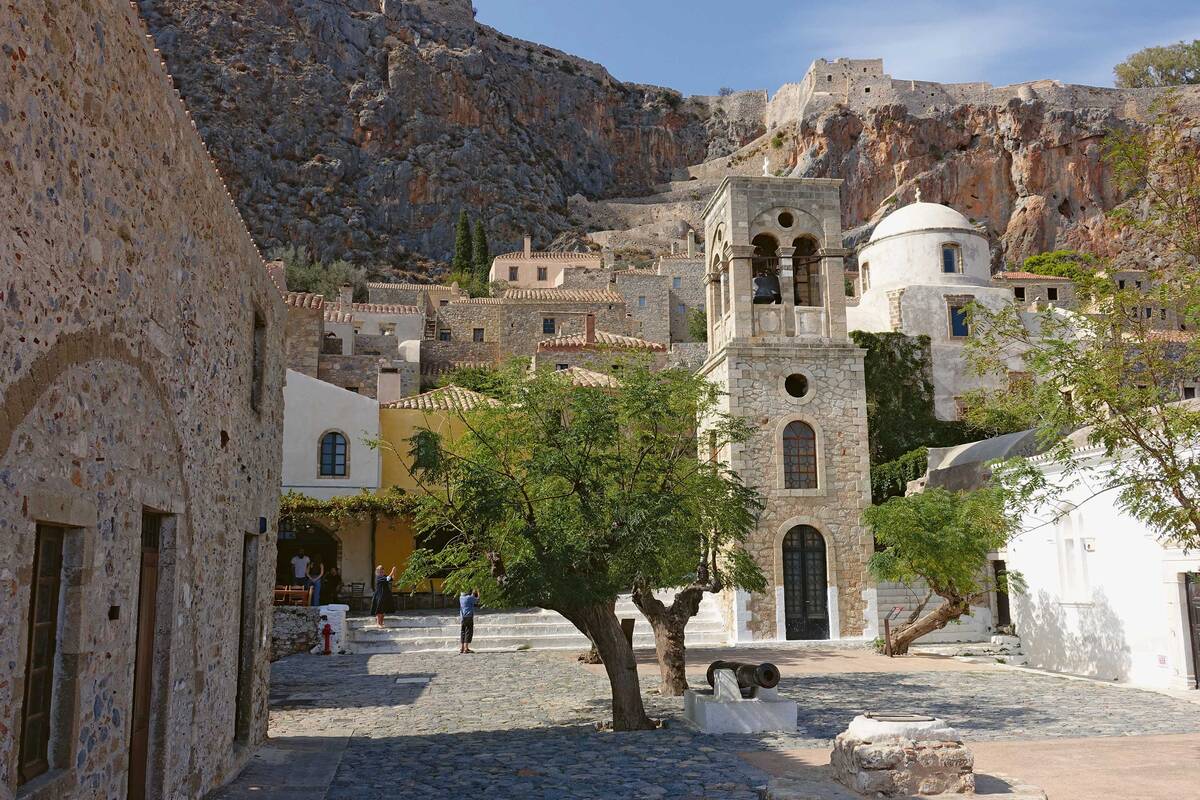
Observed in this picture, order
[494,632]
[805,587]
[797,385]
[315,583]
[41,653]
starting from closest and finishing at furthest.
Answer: [41,653]
[494,632]
[315,583]
[805,587]
[797,385]

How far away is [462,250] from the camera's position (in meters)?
66.4

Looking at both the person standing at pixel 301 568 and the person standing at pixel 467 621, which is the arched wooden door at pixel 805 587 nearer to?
the person standing at pixel 467 621

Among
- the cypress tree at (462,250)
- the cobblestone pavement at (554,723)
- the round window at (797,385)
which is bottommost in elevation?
the cobblestone pavement at (554,723)

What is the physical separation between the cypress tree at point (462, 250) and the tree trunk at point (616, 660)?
54724 millimetres

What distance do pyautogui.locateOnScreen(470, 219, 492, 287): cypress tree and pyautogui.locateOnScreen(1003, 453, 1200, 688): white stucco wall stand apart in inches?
1900

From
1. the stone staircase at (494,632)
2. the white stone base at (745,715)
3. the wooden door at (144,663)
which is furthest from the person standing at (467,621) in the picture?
the wooden door at (144,663)

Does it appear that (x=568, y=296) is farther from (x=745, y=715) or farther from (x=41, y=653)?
(x=41, y=653)

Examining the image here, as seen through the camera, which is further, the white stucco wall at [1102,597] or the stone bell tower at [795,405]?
the stone bell tower at [795,405]

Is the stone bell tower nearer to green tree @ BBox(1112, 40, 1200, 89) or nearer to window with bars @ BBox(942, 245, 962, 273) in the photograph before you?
window with bars @ BBox(942, 245, 962, 273)

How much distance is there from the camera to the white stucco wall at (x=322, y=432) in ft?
82.1

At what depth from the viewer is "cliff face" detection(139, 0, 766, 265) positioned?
70.1 m

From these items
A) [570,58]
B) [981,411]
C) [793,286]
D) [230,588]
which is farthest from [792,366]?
[570,58]

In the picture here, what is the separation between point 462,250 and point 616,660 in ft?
190

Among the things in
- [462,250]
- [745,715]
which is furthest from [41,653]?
[462,250]
